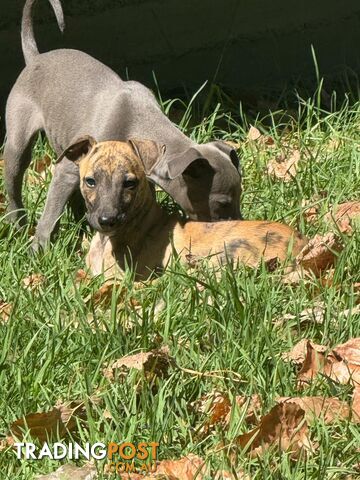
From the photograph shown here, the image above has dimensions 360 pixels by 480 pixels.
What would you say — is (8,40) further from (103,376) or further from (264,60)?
(103,376)

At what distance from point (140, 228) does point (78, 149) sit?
54cm

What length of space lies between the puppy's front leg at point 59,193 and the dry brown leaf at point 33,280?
74 centimetres

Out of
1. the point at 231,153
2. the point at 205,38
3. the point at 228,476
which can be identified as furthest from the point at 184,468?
the point at 205,38

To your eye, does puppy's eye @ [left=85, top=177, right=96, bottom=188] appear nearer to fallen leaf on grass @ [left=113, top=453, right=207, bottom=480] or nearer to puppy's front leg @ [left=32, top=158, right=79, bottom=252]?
puppy's front leg @ [left=32, top=158, right=79, bottom=252]

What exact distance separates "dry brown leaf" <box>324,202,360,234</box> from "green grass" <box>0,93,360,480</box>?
0.33ft

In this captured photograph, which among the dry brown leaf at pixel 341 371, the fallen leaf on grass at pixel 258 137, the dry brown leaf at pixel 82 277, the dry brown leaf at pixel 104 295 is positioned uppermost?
the dry brown leaf at pixel 341 371

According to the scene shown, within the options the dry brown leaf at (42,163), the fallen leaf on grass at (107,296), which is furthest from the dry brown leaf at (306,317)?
the dry brown leaf at (42,163)

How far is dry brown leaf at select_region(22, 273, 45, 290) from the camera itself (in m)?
5.25

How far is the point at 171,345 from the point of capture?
4.48 meters

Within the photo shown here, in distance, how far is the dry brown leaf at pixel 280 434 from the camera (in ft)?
12.4

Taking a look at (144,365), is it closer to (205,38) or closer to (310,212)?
(310,212)

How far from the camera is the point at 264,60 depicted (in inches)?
329

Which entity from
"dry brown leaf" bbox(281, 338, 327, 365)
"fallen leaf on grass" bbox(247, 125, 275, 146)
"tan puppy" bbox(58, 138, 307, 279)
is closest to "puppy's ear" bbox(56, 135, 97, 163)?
"tan puppy" bbox(58, 138, 307, 279)

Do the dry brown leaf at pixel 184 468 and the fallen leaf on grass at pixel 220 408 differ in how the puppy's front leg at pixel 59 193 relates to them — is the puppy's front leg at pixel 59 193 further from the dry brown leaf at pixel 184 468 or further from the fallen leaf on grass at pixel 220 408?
the dry brown leaf at pixel 184 468
